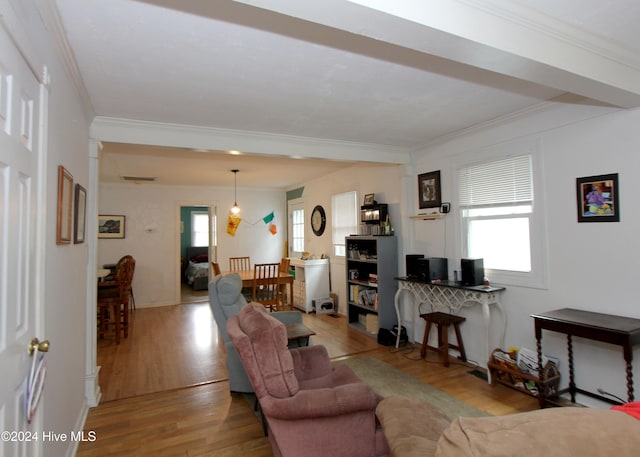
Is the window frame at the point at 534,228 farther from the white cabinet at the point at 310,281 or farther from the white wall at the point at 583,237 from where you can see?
the white cabinet at the point at 310,281

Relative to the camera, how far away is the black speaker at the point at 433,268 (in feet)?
12.7

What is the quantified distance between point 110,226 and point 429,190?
242 inches

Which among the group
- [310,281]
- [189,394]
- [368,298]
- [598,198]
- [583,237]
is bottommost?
[189,394]

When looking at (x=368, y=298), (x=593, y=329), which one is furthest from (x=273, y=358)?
(x=368, y=298)

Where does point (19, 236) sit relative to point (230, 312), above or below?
above

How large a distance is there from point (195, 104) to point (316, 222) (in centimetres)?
426

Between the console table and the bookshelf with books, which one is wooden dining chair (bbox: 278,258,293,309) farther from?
the console table

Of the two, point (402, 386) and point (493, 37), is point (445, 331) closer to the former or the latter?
point (402, 386)

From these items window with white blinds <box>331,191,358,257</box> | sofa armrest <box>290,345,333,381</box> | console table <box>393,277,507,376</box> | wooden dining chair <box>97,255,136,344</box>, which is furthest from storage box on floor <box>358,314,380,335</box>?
wooden dining chair <box>97,255,136,344</box>

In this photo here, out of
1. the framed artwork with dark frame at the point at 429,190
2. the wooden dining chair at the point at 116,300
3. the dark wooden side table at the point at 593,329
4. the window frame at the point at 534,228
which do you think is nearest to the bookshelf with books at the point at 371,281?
the framed artwork with dark frame at the point at 429,190

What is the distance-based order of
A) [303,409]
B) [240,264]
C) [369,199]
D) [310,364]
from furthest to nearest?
[240,264], [369,199], [310,364], [303,409]

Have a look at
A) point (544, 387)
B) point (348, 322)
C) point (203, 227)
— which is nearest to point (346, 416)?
point (544, 387)

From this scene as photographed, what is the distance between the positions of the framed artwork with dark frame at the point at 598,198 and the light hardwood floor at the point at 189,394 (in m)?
1.62

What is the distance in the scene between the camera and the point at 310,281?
20.4 feet
